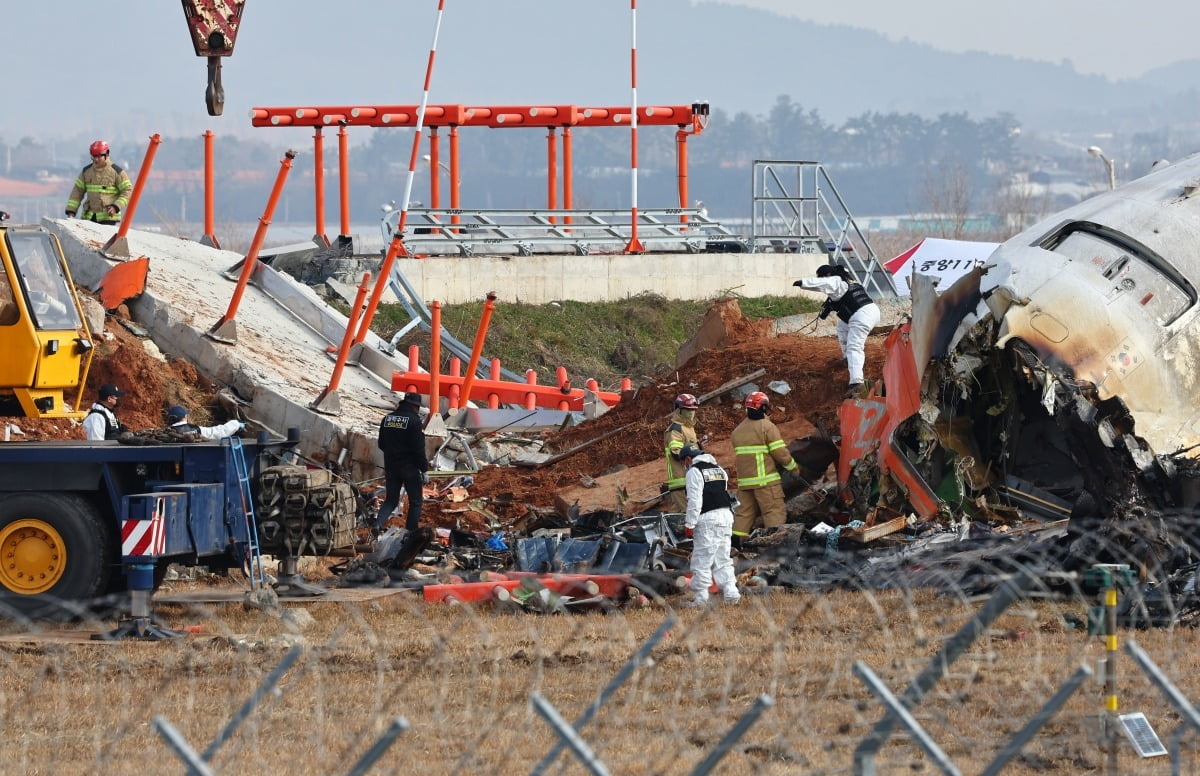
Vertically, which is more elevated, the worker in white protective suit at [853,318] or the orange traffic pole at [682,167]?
the orange traffic pole at [682,167]

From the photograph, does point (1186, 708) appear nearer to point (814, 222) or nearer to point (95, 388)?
A: point (95, 388)

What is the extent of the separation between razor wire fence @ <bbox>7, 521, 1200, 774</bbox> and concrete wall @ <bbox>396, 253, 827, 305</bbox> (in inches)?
576

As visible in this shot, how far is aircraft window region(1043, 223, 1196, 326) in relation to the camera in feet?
51.8

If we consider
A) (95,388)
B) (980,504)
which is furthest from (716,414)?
(95,388)

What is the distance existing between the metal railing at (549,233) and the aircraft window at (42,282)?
1440 cm

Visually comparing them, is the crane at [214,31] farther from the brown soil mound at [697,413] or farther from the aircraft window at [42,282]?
the brown soil mound at [697,413]

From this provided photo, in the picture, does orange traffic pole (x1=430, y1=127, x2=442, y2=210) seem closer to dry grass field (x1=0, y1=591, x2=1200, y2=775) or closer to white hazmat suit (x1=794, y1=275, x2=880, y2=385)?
white hazmat suit (x1=794, y1=275, x2=880, y2=385)

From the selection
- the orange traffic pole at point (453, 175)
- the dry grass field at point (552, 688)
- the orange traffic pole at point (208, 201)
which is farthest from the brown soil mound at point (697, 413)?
the orange traffic pole at point (453, 175)

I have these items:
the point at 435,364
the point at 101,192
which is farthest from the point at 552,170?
the point at 435,364

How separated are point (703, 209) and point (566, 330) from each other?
557cm

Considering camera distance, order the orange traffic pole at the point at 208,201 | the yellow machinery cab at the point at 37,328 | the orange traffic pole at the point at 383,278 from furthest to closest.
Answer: the orange traffic pole at the point at 208,201, the orange traffic pole at the point at 383,278, the yellow machinery cab at the point at 37,328

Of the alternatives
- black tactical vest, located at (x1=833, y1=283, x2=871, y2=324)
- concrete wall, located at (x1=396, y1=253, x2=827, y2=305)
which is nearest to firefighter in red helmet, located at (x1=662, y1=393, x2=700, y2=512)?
black tactical vest, located at (x1=833, y1=283, x2=871, y2=324)

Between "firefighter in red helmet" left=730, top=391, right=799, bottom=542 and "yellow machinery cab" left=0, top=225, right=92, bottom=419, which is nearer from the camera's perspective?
"yellow machinery cab" left=0, top=225, right=92, bottom=419

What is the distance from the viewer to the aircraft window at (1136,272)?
1578 cm
